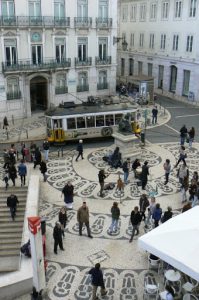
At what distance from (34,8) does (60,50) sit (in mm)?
3949

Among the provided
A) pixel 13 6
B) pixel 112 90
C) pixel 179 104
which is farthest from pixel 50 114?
pixel 179 104

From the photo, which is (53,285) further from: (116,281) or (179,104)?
(179,104)

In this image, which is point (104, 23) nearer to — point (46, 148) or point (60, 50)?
point (60, 50)

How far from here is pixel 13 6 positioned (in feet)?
90.4

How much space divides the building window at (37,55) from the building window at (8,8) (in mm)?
3028

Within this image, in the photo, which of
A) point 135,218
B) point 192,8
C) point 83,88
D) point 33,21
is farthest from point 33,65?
point 135,218

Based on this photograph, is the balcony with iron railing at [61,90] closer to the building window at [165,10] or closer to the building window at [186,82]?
the building window at [186,82]

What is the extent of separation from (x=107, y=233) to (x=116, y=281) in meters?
2.72

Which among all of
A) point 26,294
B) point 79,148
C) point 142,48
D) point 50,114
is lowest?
point 26,294

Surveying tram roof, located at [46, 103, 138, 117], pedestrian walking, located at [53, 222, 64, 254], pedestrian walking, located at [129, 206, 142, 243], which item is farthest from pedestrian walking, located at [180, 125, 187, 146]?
pedestrian walking, located at [53, 222, 64, 254]

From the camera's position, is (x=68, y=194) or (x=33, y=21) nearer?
(x=68, y=194)

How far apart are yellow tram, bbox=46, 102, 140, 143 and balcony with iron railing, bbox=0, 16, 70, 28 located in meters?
8.78

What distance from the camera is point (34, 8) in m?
28.5

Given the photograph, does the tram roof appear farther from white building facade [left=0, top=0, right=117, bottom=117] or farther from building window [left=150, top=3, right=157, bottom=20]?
building window [left=150, top=3, right=157, bottom=20]
